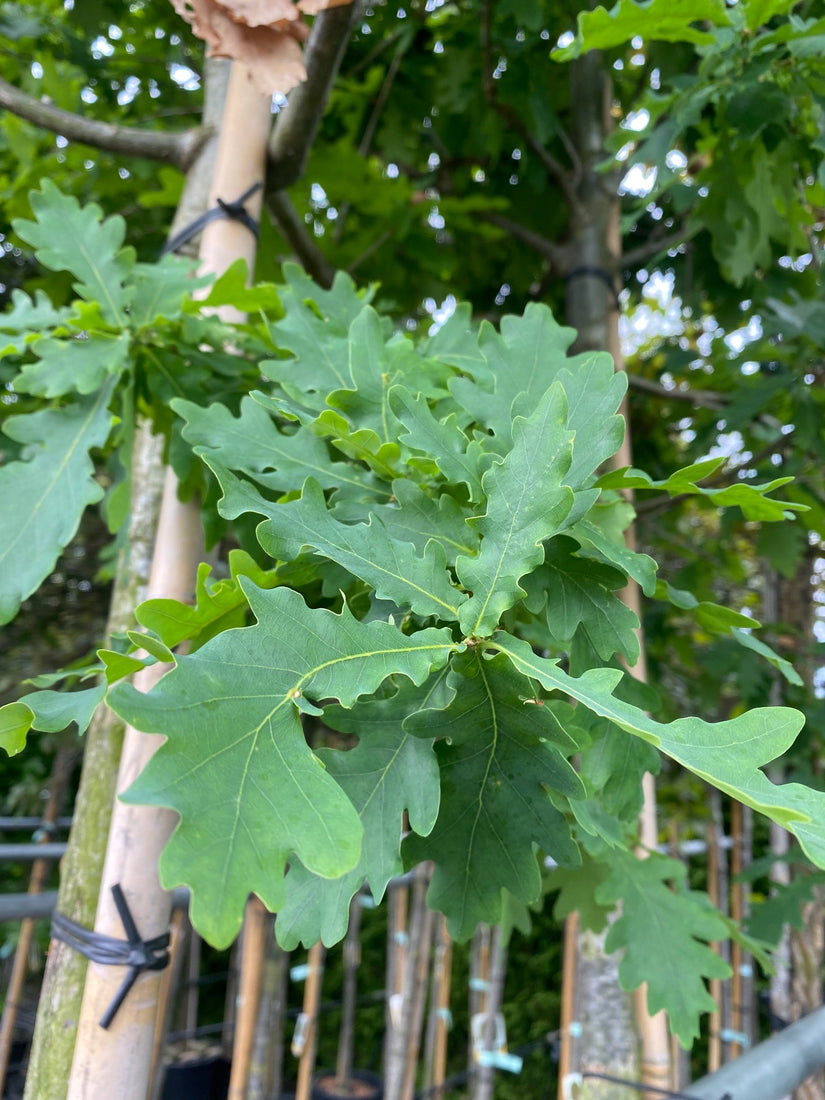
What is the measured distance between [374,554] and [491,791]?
0.59ft

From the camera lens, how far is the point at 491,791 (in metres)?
0.53

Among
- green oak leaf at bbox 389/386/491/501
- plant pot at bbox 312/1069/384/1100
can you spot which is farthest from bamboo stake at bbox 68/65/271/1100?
plant pot at bbox 312/1069/384/1100

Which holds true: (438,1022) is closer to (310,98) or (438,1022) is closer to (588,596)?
(588,596)

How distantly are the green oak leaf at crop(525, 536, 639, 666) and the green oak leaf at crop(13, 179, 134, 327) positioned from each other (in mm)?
510

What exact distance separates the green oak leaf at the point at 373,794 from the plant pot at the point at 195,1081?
2562mm

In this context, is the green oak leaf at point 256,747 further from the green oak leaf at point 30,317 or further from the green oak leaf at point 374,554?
the green oak leaf at point 30,317

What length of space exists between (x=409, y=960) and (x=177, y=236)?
1.89 metres

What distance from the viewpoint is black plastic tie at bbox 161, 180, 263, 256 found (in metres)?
1.08

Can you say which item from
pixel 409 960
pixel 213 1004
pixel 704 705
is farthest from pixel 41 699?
pixel 213 1004

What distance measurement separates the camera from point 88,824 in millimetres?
893

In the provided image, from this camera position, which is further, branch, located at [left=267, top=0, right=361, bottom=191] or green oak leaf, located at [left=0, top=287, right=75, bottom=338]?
branch, located at [left=267, top=0, right=361, bottom=191]

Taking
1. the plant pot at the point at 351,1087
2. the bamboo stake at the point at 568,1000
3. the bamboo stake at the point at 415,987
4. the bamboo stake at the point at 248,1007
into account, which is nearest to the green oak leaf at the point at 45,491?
the bamboo stake at the point at 248,1007

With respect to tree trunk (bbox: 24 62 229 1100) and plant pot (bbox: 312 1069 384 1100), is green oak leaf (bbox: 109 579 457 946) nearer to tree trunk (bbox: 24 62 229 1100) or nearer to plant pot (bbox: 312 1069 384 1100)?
tree trunk (bbox: 24 62 229 1100)

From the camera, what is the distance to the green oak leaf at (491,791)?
1.58 ft
